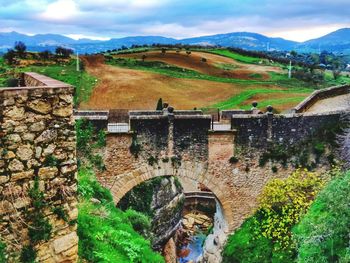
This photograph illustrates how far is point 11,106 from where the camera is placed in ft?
19.6

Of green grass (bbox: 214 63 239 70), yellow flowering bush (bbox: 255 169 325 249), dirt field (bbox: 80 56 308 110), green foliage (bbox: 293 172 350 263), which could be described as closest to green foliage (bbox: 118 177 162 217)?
yellow flowering bush (bbox: 255 169 325 249)

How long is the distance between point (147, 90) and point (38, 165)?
32.1 meters

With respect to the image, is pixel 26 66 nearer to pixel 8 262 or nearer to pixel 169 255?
pixel 169 255

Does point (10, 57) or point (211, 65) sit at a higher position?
point (10, 57)

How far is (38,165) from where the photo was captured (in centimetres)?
633

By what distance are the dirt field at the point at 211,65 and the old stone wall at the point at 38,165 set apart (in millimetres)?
42569

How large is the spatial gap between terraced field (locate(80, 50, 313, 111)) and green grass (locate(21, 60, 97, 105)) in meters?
0.64

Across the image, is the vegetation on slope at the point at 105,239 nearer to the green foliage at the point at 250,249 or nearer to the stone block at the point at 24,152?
the stone block at the point at 24,152

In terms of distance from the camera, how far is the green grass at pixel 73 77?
35531mm

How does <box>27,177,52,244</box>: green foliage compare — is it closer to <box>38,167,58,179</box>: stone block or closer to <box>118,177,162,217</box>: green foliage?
<box>38,167,58,179</box>: stone block

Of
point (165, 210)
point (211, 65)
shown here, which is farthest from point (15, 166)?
point (211, 65)

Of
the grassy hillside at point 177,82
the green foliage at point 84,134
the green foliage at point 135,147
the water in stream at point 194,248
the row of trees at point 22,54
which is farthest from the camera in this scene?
the row of trees at point 22,54

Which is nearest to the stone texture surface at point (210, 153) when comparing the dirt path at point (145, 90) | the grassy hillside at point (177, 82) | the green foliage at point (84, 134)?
the green foliage at point (84, 134)

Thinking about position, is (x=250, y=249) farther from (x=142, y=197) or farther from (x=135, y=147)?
(x=142, y=197)
